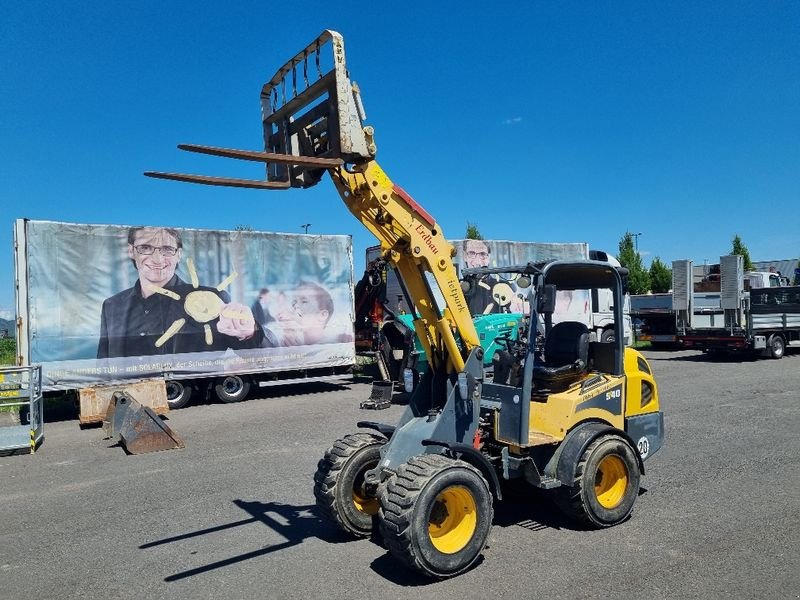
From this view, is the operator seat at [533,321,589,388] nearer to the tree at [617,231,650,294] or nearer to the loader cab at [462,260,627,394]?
the loader cab at [462,260,627,394]

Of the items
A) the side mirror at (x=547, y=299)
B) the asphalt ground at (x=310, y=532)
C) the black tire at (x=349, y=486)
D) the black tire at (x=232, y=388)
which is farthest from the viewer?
the black tire at (x=232, y=388)

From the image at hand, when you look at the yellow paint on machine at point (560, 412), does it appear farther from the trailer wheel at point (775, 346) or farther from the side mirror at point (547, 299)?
the trailer wheel at point (775, 346)

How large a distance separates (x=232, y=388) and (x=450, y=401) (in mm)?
10304

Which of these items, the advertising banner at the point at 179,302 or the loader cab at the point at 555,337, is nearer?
the loader cab at the point at 555,337

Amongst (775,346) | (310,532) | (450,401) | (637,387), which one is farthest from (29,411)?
(775,346)

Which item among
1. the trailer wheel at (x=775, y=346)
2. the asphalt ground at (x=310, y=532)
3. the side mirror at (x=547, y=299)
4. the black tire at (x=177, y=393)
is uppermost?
the side mirror at (x=547, y=299)

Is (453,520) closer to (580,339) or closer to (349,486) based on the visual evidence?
(349,486)

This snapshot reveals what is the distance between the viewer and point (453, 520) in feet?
16.2

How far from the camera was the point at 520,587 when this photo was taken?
4566 millimetres

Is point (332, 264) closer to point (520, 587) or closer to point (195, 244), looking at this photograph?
point (195, 244)

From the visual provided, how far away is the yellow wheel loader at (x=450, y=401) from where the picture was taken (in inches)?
184

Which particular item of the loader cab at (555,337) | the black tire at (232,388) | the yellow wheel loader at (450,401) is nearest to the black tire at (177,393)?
the black tire at (232,388)

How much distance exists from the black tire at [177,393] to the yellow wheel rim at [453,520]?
10.3 m

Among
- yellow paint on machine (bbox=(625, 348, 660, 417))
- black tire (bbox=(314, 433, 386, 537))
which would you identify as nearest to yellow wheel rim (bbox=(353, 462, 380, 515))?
black tire (bbox=(314, 433, 386, 537))
